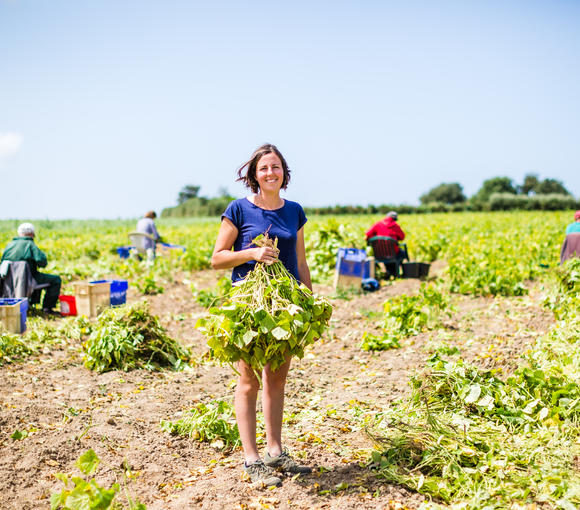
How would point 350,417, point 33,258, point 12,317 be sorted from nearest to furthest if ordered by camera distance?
point 350,417 → point 12,317 → point 33,258

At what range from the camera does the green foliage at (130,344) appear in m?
5.66

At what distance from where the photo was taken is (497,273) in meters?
9.41

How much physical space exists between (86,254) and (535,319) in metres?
14.3

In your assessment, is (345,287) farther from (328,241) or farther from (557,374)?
(557,374)

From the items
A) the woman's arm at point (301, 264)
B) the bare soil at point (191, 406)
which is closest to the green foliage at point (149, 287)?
the bare soil at point (191, 406)

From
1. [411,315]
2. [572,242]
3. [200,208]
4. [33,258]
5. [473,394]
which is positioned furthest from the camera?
[200,208]

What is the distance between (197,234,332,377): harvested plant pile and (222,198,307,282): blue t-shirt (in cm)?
11

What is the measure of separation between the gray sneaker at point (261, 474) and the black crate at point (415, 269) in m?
8.80

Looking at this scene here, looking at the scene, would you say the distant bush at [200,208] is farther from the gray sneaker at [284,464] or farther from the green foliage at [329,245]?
the gray sneaker at [284,464]

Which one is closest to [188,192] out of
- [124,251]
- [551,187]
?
[551,187]

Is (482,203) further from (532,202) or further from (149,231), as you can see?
(149,231)

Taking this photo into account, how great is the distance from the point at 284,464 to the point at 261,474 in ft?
0.56

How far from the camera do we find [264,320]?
291cm

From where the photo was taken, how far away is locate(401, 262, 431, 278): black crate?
11453mm
